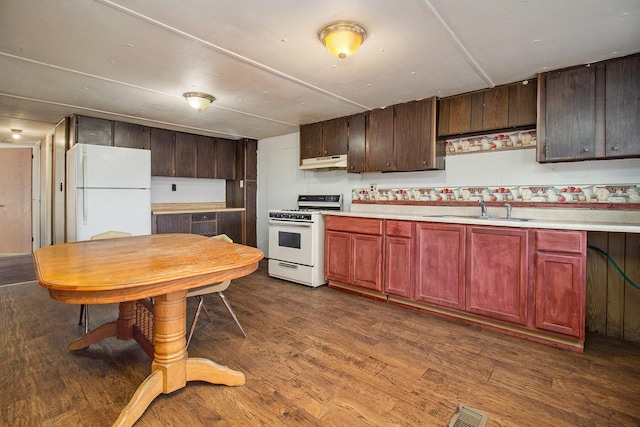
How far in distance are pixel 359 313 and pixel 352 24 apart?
2.45 meters

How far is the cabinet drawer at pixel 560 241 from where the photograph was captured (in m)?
2.32

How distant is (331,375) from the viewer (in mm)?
2021

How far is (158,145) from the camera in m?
5.02

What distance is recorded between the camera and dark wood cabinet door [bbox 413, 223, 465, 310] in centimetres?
288

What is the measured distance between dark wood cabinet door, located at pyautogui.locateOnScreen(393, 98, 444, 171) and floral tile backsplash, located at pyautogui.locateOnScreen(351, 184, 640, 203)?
37 centimetres

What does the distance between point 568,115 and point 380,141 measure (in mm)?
1799

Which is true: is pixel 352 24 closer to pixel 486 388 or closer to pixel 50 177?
pixel 486 388

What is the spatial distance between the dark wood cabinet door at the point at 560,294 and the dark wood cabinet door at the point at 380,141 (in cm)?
184

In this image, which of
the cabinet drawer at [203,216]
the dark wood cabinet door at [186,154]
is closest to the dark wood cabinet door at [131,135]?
the dark wood cabinet door at [186,154]

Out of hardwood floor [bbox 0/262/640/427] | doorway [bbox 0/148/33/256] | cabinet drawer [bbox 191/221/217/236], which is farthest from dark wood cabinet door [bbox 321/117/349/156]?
doorway [bbox 0/148/33/256]

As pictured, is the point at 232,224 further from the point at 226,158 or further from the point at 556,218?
the point at 556,218

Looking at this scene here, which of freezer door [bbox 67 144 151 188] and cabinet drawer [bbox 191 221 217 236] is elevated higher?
freezer door [bbox 67 144 151 188]

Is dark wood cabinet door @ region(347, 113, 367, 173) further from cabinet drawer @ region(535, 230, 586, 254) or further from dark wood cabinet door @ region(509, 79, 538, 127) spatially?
cabinet drawer @ region(535, 230, 586, 254)

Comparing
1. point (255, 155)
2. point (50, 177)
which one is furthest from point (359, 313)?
point (50, 177)
